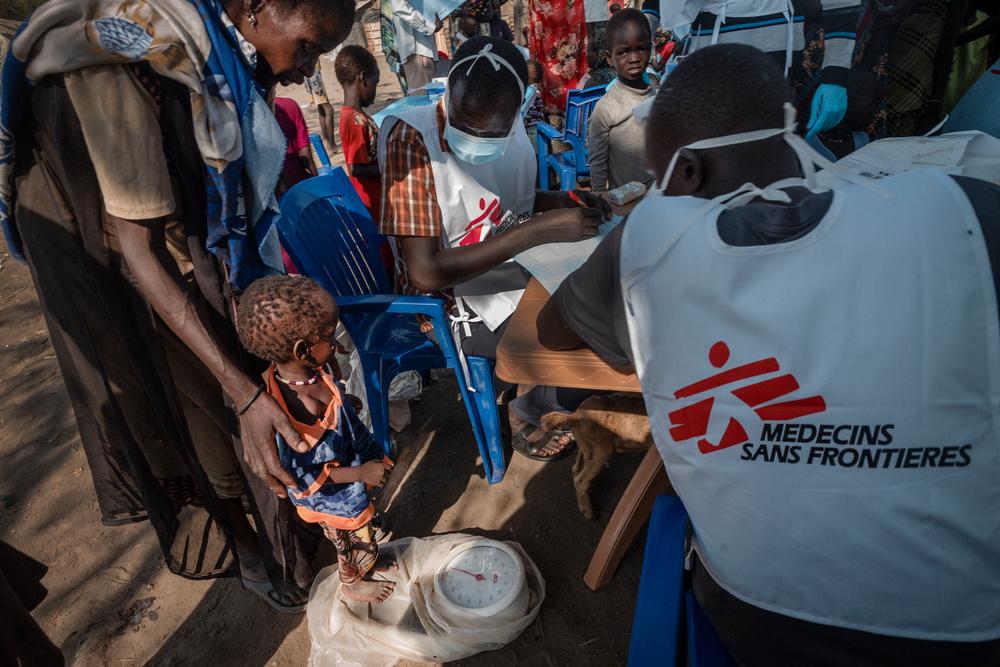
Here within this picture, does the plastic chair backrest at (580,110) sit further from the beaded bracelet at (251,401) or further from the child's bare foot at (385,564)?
the beaded bracelet at (251,401)

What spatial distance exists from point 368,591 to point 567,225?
1.43 m

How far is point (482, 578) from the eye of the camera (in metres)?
1.92

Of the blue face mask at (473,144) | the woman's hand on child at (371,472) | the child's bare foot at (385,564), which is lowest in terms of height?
the child's bare foot at (385,564)

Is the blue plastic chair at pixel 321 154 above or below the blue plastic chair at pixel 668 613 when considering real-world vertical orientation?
above

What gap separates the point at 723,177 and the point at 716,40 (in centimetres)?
251

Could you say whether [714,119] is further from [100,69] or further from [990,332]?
[100,69]

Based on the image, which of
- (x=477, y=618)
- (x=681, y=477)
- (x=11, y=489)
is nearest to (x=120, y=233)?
(x=681, y=477)

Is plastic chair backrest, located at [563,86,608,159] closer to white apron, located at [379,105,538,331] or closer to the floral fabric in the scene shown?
the floral fabric

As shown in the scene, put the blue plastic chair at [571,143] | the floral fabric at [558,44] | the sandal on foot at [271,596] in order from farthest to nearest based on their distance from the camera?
the floral fabric at [558,44], the blue plastic chair at [571,143], the sandal on foot at [271,596]

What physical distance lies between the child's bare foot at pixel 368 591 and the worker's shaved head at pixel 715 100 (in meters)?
1.63

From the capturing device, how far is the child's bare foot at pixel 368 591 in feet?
6.10

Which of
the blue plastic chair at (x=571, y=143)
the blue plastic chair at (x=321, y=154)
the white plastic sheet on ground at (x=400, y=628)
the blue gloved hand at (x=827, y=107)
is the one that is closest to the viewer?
the white plastic sheet on ground at (x=400, y=628)

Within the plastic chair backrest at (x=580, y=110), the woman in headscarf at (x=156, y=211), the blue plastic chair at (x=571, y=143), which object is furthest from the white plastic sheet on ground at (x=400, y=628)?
the plastic chair backrest at (x=580, y=110)

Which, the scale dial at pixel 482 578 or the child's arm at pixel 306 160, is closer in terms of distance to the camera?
the scale dial at pixel 482 578
